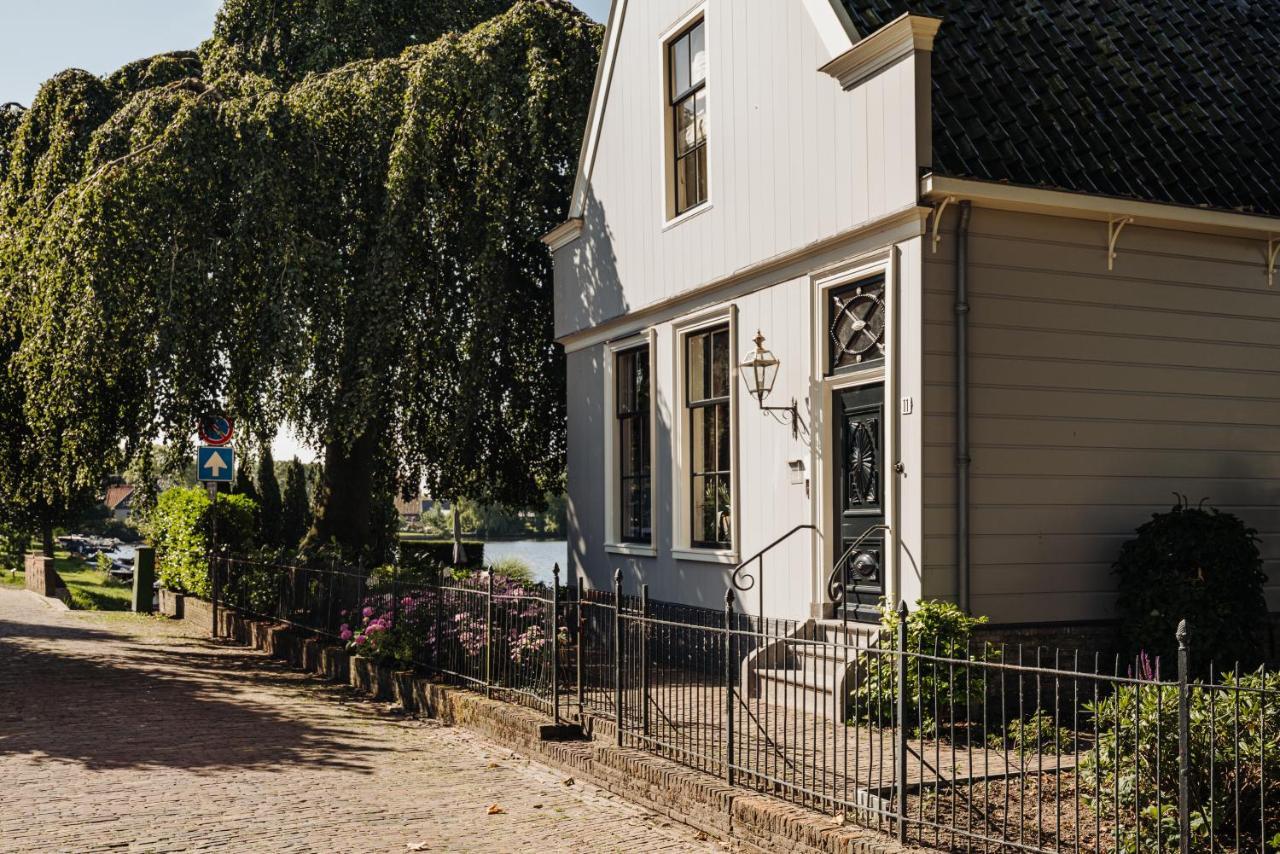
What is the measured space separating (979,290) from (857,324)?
119cm

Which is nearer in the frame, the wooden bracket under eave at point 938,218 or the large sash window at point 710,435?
the wooden bracket under eave at point 938,218

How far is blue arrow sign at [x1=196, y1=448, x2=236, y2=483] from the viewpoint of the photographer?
17469 mm

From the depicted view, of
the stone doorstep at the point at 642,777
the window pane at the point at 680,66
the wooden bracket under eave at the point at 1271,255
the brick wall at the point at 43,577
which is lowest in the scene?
the brick wall at the point at 43,577

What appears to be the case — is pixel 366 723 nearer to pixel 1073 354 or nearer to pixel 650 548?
pixel 650 548

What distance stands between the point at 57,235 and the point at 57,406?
6.93ft

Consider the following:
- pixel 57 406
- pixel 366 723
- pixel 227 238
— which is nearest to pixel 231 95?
pixel 227 238

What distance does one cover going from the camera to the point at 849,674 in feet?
31.3

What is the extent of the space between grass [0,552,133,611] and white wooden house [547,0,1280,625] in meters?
19.2

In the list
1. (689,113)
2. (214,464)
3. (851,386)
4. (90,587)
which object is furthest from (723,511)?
(90,587)

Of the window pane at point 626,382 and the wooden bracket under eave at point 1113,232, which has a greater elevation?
the wooden bracket under eave at point 1113,232

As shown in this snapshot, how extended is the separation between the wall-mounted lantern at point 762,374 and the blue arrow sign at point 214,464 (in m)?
8.62

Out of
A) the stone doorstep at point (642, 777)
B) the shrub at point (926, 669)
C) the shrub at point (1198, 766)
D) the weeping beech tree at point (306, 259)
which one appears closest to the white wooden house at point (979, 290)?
the shrub at point (926, 669)

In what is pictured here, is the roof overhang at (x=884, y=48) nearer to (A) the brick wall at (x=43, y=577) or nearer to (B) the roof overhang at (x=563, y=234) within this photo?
(B) the roof overhang at (x=563, y=234)

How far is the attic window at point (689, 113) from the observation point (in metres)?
13.4
